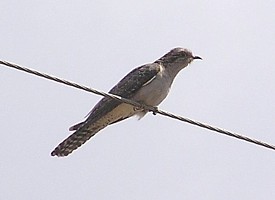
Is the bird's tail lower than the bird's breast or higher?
lower

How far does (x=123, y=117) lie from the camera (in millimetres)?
12266

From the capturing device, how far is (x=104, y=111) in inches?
473

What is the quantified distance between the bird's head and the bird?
0.9 inches

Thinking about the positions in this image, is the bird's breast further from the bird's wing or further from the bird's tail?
the bird's tail

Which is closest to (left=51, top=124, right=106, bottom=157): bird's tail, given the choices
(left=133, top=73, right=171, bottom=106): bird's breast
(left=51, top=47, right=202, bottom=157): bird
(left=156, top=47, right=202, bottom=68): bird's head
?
(left=51, top=47, right=202, bottom=157): bird

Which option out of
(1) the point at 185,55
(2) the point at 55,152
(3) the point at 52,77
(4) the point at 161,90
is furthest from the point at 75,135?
(3) the point at 52,77

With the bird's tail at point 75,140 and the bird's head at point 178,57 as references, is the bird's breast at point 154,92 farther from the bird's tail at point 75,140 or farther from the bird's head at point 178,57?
the bird's tail at point 75,140

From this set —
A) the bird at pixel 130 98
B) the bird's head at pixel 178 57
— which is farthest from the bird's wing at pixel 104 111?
the bird's head at pixel 178 57

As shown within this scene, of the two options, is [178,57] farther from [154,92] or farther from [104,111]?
[104,111]

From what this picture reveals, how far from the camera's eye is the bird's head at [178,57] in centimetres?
1286

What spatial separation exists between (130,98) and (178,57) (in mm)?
1167

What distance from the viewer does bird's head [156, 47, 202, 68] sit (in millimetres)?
12859

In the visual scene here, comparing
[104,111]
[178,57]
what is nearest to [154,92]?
[104,111]

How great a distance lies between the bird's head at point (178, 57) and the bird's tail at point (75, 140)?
1520mm
